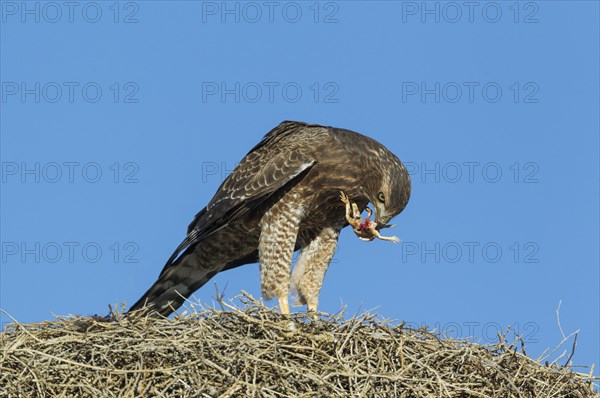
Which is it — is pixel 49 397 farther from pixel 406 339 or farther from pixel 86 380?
pixel 406 339

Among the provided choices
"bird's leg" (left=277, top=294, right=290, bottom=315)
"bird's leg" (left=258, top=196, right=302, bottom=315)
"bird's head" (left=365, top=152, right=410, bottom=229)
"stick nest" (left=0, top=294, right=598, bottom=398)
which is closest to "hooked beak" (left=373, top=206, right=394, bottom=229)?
"bird's head" (left=365, top=152, right=410, bottom=229)

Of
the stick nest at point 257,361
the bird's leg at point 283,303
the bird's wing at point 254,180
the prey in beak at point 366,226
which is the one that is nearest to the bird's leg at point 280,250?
the bird's leg at point 283,303

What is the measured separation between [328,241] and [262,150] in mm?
1136

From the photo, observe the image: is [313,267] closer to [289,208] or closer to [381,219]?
[289,208]

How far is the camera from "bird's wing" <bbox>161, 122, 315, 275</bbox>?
1019cm

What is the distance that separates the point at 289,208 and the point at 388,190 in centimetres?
98

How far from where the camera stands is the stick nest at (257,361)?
24.4 ft

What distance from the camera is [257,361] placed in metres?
7.46

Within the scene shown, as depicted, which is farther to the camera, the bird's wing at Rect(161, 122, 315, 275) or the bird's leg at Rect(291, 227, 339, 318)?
the bird's leg at Rect(291, 227, 339, 318)

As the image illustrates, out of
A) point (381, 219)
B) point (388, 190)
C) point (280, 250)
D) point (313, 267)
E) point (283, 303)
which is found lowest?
point (283, 303)

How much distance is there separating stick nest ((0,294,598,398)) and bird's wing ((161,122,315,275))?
2.34m

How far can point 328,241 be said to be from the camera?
10.6 metres

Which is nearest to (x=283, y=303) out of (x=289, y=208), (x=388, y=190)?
(x=289, y=208)

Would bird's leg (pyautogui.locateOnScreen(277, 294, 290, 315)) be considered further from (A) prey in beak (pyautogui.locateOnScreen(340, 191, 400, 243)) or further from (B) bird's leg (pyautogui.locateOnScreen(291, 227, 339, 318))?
(A) prey in beak (pyautogui.locateOnScreen(340, 191, 400, 243))
